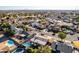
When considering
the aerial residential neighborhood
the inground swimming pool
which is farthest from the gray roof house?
the inground swimming pool

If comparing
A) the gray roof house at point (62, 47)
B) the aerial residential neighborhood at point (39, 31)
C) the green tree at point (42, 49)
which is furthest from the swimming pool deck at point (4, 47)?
the gray roof house at point (62, 47)

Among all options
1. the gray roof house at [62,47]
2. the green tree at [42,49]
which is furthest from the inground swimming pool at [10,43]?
the gray roof house at [62,47]

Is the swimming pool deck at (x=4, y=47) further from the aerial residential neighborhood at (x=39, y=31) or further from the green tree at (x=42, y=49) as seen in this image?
the green tree at (x=42, y=49)

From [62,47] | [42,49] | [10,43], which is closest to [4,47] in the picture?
[10,43]

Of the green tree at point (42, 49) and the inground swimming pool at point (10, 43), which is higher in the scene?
the inground swimming pool at point (10, 43)

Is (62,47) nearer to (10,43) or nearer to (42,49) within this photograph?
(42,49)

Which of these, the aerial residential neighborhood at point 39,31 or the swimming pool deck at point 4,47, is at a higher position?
the aerial residential neighborhood at point 39,31

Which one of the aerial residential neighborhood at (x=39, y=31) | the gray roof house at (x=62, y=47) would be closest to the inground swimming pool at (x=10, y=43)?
the aerial residential neighborhood at (x=39, y=31)

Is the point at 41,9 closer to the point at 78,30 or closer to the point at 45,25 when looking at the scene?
the point at 45,25

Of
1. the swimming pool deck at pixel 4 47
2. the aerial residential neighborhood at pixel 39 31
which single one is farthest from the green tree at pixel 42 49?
the swimming pool deck at pixel 4 47

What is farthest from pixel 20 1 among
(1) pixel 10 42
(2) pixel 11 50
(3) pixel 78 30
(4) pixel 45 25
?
(3) pixel 78 30
